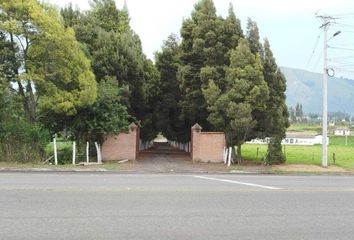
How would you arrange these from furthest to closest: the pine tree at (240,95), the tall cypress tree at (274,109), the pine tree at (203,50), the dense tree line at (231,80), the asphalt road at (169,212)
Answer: the pine tree at (203,50), the tall cypress tree at (274,109), the dense tree line at (231,80), the pine tree at (240,95), the asphalt road at (169,212)

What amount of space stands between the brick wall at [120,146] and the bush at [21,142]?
447cm

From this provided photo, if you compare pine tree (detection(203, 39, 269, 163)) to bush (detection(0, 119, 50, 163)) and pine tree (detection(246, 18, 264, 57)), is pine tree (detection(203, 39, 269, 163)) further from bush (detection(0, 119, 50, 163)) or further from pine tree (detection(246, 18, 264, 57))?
bush (detection(0, 119, 50, 163))

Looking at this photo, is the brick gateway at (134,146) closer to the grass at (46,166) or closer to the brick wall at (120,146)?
the brick wall at (120,146)

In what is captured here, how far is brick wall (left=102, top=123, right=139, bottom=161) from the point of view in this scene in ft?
95.0

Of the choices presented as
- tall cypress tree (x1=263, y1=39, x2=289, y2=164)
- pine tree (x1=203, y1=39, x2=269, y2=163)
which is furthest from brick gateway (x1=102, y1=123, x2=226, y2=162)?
tall cypress tree (x1=263, y1=39, x2=289, y2=164)

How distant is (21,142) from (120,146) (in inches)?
245

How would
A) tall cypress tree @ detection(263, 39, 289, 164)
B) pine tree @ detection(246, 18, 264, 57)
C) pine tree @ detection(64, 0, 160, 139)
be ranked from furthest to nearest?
pine tree @ detection(64, 0, 160, 139), pine tree @ detection(246, 18, 264, 57), tall cypress tree @ detection(263, 39, 289, 164)

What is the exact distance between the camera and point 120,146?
2938cm

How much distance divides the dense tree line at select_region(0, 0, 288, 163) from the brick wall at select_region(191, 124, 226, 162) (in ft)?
2.20

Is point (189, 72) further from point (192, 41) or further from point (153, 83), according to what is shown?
point (153, 83)

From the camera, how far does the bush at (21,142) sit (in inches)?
960

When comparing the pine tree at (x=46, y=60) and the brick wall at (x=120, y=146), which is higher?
the pine tree at (x=46, y=60)

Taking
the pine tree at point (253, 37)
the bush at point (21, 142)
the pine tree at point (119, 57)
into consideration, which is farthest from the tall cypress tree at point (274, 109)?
the bush at point (21, 142)

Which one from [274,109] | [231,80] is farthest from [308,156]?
[231,80]
